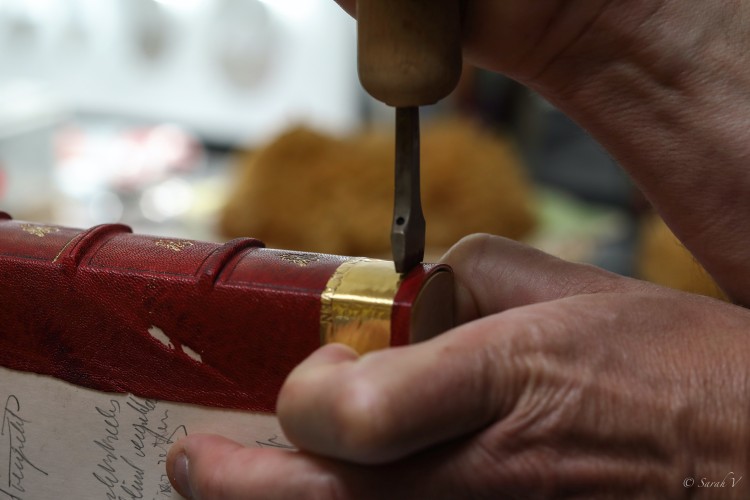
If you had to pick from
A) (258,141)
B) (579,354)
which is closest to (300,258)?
(579,354)

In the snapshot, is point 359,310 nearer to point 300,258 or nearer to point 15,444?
point 300,258

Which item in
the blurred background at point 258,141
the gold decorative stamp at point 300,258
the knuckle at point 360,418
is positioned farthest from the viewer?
the blurred background at point 258,141

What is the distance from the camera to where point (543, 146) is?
205 centimetres

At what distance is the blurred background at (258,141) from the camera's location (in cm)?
123

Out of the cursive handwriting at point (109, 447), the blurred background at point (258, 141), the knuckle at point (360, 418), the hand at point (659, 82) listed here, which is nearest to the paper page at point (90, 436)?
the cursive handwriting at point (109, 447)

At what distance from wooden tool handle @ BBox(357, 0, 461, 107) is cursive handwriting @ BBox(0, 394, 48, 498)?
11.5 inches

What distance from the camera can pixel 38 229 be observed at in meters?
0.50

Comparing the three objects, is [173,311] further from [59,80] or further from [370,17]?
[59,80]

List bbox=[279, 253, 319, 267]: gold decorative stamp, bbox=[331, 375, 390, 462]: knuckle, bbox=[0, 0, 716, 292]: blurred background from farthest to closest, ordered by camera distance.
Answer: bbox=[0, 0, 716, 292]: blurred background
bbox=[279, 253, 319, 267]: gold decorative stamp
bbox=[331, 375, 390, 462]: knuckle

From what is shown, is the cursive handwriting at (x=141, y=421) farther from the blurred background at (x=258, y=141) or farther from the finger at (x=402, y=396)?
the blurred background at (x=258, y=141)

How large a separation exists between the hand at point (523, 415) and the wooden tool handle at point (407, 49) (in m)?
0.12

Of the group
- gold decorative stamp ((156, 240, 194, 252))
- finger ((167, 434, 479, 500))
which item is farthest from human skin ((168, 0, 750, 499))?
gold decorative stamp ((156, 240, 194, 252))

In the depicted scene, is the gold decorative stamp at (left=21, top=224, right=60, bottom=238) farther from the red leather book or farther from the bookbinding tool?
the bookbinding tool

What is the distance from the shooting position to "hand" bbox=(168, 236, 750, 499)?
1.15 ft
